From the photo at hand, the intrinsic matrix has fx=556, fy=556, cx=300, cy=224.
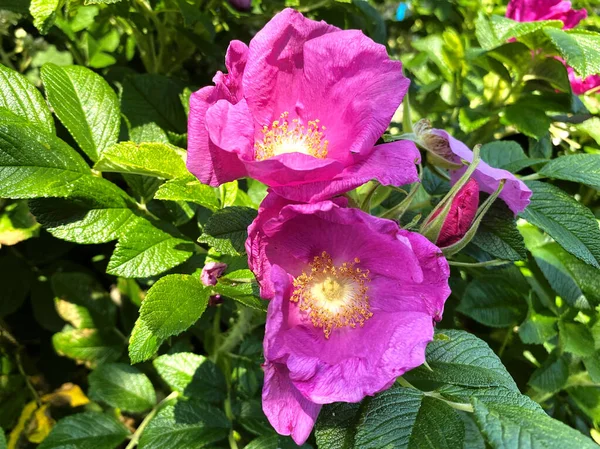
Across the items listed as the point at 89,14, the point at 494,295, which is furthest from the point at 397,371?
the point at 89,14

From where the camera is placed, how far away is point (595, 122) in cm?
138

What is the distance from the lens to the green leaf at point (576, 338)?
3.72ft

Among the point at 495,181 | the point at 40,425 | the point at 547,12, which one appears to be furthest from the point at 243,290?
the point at 547,12

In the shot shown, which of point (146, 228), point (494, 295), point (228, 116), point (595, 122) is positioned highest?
point (228, 116)

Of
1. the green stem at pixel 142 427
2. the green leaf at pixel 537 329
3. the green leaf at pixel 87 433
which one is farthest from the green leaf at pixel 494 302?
the green leaf at pixel 87 433

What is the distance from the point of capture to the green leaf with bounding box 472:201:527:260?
920 millimetres

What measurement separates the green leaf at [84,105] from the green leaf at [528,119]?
34.7 inches

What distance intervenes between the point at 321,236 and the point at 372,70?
238mm

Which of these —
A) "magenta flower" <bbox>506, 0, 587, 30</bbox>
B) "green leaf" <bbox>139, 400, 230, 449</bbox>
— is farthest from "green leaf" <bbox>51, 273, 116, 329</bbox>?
"magenta flower" <bbox>506, 0, 587, 30</bbox>

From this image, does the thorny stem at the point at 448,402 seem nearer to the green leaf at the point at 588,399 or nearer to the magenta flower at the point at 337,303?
the magenta flower at the point at 337,303

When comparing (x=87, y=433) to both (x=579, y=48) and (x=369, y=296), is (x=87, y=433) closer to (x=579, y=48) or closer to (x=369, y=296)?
(x=369, y=296)

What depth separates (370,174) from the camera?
2.25 feet

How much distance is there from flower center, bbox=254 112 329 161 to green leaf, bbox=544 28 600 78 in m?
0.52

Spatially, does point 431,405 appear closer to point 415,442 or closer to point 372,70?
point 415,442
